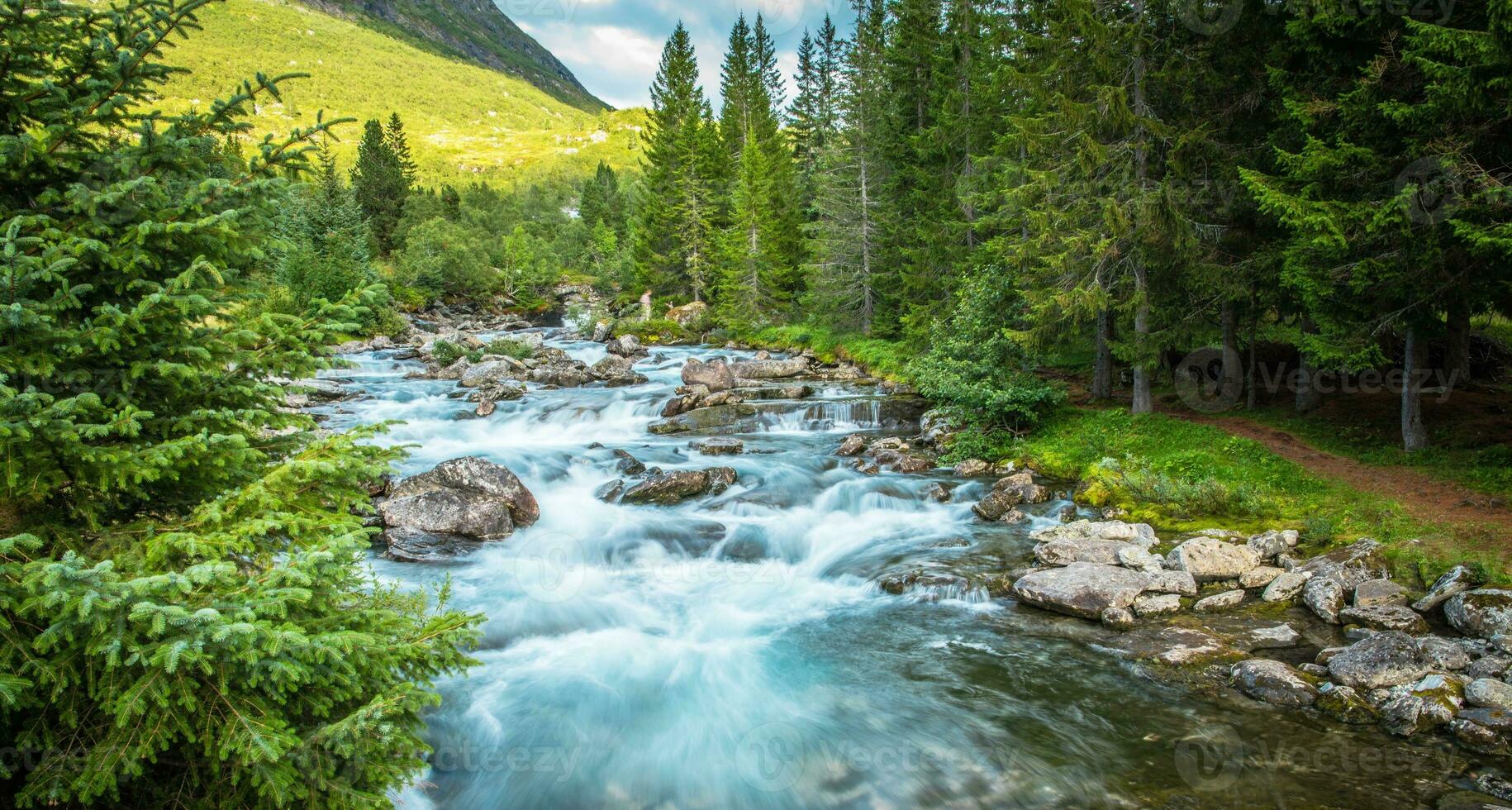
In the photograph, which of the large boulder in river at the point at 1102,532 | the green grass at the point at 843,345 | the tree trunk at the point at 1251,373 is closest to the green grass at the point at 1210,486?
the large boulder in river at the point at 1102,532

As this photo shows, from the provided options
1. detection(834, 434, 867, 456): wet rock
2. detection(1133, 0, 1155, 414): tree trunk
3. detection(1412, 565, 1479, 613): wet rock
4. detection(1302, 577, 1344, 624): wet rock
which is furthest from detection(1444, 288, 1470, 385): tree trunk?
detection(834, 434, 867, 456): wet rock

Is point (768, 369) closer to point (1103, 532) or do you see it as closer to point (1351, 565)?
point (1103, 532)

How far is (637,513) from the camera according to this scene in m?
14.6

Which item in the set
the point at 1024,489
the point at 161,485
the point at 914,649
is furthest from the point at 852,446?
the point at 161,485

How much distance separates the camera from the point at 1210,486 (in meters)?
12.6

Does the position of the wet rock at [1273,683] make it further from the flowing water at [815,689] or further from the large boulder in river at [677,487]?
the large boulder in river at [677,487]

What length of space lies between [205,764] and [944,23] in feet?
106

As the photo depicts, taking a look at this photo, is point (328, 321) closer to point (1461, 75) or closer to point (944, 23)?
point (1461, 75)

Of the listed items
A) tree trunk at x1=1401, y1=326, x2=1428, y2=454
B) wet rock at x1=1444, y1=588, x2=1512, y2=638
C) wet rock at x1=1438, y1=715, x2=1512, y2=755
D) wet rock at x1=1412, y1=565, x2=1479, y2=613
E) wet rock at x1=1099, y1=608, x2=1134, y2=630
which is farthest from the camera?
tree trunk at x1=1401, y1=326, x2=1428, y2=454

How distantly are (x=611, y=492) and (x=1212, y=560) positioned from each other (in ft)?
37.0

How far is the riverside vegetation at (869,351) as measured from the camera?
3.46m

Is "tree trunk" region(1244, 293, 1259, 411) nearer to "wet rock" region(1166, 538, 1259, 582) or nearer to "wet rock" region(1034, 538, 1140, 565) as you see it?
"wet rock" region(1166, 538, 1259, 582)

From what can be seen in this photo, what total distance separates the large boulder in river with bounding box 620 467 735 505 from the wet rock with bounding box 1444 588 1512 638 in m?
11.8

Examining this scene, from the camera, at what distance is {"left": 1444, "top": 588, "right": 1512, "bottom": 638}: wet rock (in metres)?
7.89
